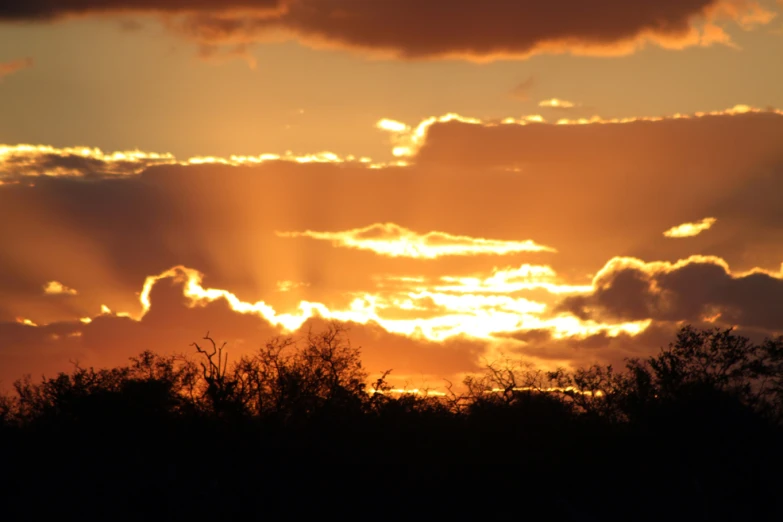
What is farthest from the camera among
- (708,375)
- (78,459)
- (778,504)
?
(708,375)

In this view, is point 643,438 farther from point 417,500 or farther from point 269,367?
point 269,367

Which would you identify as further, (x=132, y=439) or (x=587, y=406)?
(x=587, y=406)

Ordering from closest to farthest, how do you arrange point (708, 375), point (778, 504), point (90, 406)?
point (778, 504) < point (90, 406) < point (708, 375)

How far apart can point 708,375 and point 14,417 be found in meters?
51.2

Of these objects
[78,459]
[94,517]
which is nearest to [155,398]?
[78,459]

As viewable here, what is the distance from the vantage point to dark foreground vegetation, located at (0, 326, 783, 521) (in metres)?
59.7

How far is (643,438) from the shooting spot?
217 feet

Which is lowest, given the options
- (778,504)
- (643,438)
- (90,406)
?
(778,504)

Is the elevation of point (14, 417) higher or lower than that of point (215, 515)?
higher

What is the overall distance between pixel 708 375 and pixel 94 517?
44.6 m

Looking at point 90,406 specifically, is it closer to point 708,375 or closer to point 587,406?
point 587,406

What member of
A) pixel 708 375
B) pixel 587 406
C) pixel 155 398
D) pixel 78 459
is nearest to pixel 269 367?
pixel 155 398

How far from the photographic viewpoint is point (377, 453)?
64.6 m

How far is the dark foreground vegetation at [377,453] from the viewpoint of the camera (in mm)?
59656
